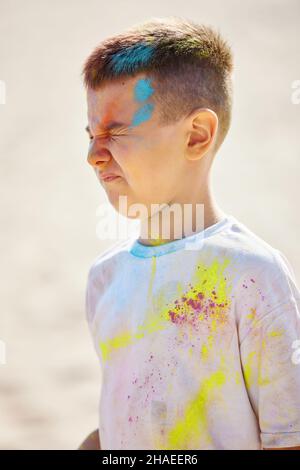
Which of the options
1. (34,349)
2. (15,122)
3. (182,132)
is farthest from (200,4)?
(182,132)

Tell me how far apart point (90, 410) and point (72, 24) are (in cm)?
462

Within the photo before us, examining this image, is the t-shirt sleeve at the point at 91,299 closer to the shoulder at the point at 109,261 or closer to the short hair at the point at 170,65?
the shoulder at the point at 109,261

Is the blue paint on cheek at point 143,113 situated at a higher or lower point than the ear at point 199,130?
higher

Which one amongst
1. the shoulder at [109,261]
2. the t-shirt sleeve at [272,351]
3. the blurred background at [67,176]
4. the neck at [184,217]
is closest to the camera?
the t-shirt sleeve at [272,351]

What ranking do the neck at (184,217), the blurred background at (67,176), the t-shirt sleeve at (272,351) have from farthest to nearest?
1. the blurred background at (67,176)
2. the neck at (184,217)
3. the t-shirt sleeve at (272,351)

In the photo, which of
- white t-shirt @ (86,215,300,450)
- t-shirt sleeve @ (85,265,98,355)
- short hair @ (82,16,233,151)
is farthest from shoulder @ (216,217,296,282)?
t-shirt sleeve @ (85,265,98,355)

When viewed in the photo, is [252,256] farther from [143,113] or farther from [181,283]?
[143,113]

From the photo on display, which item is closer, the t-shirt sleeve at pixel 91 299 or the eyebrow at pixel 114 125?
the eyebrow at pixel 114 125

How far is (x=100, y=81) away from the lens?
168cm

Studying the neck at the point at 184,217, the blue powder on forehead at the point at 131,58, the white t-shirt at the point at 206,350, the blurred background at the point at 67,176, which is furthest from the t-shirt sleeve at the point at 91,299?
the blurred background at the point at 67,176

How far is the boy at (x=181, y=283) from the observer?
1459mm

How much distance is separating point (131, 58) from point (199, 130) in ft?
0.79

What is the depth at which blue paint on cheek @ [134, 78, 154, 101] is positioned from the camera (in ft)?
5.46

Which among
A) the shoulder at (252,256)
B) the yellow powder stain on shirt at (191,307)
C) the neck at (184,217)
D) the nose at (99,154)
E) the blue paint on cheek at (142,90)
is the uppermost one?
the blue paint on cheek at (142,90)
